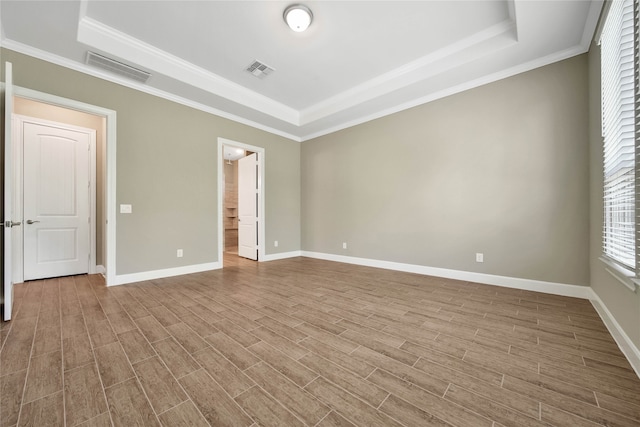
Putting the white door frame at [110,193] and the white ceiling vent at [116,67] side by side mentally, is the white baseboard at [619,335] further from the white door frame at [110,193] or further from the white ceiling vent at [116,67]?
the white ceiling vent at [116,67]

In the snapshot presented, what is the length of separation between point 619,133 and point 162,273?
5.34m

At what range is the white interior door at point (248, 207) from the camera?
17.0ft

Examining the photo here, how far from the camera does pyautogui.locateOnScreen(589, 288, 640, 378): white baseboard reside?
1511mm

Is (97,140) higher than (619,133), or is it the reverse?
(97,140)

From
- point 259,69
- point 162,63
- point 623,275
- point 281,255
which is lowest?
point 281,255

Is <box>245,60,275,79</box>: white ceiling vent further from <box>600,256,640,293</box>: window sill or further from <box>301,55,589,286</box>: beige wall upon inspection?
<box>600,256,640,293</box>: window sill

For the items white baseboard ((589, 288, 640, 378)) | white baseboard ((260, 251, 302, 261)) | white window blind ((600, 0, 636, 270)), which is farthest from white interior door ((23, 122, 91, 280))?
white window blind ((600, 0, 636, 270))

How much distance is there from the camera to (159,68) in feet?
10.5

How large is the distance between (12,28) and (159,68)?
1.25 meters

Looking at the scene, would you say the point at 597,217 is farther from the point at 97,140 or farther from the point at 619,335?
the point at 97,140

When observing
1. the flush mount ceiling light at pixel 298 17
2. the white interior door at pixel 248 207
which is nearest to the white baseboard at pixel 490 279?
the white interior door at pixel 248 207

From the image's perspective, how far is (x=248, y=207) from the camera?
5.40 m

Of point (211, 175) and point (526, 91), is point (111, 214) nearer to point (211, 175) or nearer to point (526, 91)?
point (211, 175)

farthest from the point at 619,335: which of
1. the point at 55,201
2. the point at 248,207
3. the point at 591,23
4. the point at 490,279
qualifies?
the point at 55,201
